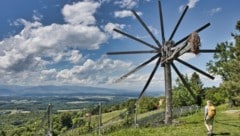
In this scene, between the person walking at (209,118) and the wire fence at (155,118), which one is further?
the wire fence at (155,118)

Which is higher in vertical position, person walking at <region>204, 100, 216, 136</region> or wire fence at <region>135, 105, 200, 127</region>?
person walking at <region>204, 100, 216, 136</region>

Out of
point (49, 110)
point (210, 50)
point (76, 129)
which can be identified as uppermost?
point (210, 50)

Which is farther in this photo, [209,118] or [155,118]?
[155,118]

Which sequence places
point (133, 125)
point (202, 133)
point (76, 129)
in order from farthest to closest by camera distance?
point (76, 129) < point (133, 125) < point (202, 133)

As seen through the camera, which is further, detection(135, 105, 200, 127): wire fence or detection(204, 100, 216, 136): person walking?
detection(135, 105, 200, 127): wire fence

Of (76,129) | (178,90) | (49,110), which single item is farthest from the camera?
(178,90)

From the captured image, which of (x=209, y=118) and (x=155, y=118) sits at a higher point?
(x=209, y=118)

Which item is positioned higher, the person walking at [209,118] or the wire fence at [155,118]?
the person walking at [209,118]

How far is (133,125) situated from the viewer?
34594mm

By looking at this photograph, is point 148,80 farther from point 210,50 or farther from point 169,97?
point 210,50

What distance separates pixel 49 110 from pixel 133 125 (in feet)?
39.5

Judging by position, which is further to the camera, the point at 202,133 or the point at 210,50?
the point at 210,50

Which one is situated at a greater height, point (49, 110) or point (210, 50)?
point (210, 50)

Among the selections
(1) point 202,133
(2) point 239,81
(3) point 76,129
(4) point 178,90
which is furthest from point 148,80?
(4) point 178,90
